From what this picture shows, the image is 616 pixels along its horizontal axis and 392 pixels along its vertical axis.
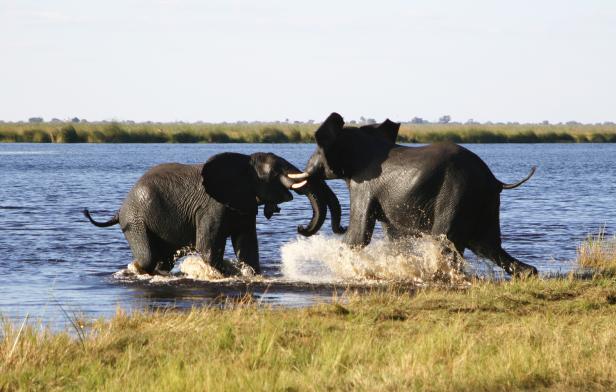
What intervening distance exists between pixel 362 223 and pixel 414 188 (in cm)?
84

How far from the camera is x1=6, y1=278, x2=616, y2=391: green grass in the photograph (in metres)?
8.02

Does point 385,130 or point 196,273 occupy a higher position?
point 385,130

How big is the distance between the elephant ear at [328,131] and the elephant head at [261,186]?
1.44 feet

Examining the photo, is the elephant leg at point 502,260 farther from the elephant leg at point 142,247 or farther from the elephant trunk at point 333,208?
the elephant leg at point 142,247

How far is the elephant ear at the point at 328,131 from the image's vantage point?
1460cm

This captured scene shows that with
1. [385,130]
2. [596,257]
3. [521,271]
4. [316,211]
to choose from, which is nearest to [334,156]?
[316,211]

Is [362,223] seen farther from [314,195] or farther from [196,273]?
[196,273]

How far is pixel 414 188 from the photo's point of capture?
14.1 m

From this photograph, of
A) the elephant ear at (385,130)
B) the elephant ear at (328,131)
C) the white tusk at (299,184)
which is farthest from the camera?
the elephant ear at (385,130)

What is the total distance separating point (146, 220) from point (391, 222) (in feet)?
9.39

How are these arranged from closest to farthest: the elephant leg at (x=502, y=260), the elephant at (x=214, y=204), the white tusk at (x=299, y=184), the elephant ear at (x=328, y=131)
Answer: the elephant leg at (x=502, y=260) → the white tusk at (x=299, y=184) → the elephant at (x=214, y=204) → the elephant ear at (x=328, y=131)

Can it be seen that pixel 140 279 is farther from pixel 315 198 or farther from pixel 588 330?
pixel 588 330

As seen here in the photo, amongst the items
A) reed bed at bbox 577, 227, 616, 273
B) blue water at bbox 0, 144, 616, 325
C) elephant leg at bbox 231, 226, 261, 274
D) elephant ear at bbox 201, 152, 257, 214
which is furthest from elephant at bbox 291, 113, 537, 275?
reed bed at bbox 577, 227, 616, 273

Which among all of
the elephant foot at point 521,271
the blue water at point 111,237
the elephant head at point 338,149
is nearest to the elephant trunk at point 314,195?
the elephant head at point 338,149
